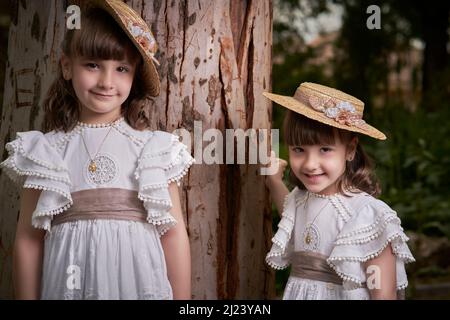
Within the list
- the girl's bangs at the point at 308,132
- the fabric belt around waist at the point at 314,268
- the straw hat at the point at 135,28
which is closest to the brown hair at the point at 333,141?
the girl's bangs at the point at 308,132

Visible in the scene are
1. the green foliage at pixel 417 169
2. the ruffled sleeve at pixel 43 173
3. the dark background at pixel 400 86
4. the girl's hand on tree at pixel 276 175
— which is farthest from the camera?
the green foliage at pixel 417 169

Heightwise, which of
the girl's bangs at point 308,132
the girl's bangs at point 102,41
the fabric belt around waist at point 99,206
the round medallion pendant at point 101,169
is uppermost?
the girl's bangs at point 102,41

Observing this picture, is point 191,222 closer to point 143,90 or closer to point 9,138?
point 143,90

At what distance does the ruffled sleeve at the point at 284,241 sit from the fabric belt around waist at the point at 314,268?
93 millimetres

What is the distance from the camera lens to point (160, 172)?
276cm

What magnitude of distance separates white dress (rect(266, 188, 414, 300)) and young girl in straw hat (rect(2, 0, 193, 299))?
20.0 inches

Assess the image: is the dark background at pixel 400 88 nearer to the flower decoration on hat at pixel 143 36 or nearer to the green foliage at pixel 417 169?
the green foliage at pixel 417 169

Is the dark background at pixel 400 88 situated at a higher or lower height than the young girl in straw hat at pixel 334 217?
higher

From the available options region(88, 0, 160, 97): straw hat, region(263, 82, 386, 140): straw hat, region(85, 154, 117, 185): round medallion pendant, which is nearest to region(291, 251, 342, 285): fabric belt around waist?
region(263, 82, 386, 140): straw hat

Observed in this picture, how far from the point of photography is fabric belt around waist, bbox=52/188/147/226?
2727 mm

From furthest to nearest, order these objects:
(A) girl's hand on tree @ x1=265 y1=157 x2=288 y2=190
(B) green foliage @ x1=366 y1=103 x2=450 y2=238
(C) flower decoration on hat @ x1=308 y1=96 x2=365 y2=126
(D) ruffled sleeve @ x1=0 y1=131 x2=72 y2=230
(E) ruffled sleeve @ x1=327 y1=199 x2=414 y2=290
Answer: (B) green foliage @ x1=366 y1=103 x2=450 y2=238, (A) girl's hand on tree @ x1=265 y1=157 x2=288 y2=190, (C) flower decoration on hat @ x1=308 y1=96 x2=365 y2=126, (E) ruffled sleeve @ x1=327 y1=199 x2=414 y2=290, (D) ruffled sleeve @ x1=0 y1=131 x2=72 y2=230

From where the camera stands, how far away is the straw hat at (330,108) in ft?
9.62

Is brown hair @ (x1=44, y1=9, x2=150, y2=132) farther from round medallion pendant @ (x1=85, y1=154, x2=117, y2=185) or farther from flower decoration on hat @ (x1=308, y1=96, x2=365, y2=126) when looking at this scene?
flower decoration on hat @ (x1=308, y1=96, x2=365, y2=126)

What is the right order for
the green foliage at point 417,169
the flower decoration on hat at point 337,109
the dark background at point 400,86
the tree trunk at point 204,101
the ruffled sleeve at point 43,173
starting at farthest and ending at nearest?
the green foliage at point 417,169, the dark background at point 400,86, the tree trunk at point 204,101, the flower decoration on hat at point 337,109, the ruffled sleeve at point 43,173
